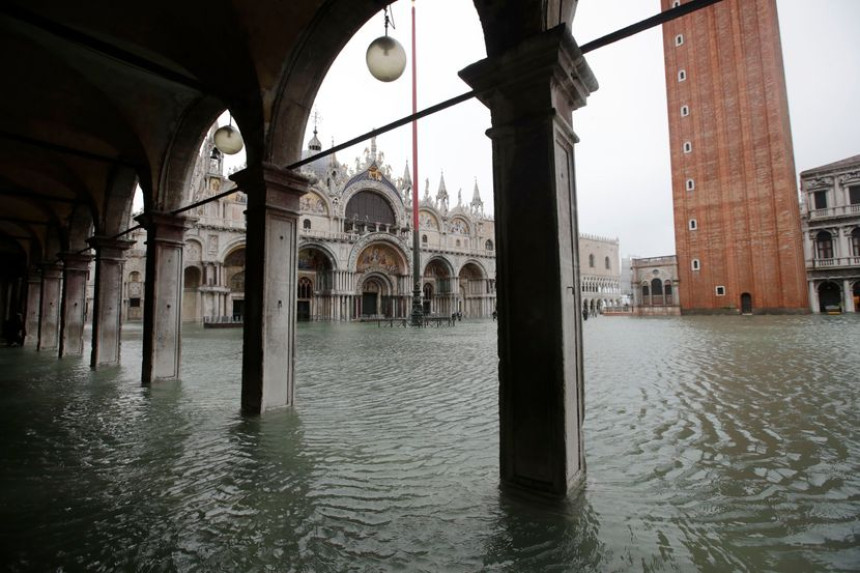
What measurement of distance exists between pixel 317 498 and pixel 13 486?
2.14m

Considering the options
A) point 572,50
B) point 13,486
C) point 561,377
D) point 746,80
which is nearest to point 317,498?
point 561,377

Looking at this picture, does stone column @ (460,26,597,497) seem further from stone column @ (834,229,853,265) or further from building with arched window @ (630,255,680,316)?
building with arched window @ (630,255,680,316)

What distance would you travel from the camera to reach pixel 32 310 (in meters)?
16.3

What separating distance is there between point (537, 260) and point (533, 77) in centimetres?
116

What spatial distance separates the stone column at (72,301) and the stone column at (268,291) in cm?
925

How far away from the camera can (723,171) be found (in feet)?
102

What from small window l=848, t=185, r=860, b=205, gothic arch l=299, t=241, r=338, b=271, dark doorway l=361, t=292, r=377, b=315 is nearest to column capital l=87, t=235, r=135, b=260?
gothic arch l=299, t=241, r=338, b=271

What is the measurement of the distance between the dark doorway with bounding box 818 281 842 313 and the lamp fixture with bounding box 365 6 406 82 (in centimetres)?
4185

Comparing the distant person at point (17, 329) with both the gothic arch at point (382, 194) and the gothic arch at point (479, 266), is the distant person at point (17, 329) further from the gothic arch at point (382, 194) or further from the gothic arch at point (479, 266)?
the gothic arch at point (479, 266)

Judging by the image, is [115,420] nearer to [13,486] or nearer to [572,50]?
[13,486]

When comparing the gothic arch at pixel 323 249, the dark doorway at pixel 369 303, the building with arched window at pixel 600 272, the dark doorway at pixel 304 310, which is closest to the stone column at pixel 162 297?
the gothic arch at pixel 323 249

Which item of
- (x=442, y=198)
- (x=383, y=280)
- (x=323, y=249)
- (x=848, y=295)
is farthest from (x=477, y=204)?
(x=848, y=295)

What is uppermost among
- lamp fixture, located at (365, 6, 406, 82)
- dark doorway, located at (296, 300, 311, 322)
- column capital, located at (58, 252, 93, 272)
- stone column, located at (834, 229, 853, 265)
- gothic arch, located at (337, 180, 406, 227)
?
gothic arch, located at (337, 180, 406, 227)

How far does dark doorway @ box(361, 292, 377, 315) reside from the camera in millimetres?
37812
